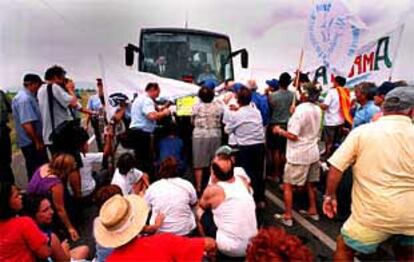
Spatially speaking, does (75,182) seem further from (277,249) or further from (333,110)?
(333,110)

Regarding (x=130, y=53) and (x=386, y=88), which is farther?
(x=130, y=53)

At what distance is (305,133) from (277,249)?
114 inches

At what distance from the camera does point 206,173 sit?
5.77 meters

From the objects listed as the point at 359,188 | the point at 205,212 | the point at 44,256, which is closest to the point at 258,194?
the point at 205,212

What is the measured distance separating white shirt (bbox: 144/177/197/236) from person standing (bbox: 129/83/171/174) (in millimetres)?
1888

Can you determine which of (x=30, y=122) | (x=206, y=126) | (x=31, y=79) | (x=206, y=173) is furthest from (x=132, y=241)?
(x=31, y=79)

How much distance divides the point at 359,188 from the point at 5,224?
7.26 feet

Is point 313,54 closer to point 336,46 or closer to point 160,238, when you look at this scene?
point 336,46

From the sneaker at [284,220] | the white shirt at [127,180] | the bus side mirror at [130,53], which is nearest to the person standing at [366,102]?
the sneaker at [284,220]

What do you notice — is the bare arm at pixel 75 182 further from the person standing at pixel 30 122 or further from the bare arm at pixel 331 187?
the bare arm at pixel 331 187

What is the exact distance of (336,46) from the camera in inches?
207

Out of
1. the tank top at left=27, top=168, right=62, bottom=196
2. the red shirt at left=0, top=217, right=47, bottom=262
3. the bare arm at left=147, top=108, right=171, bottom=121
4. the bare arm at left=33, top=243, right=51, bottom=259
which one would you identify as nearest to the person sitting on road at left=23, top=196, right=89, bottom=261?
the bare arm at left=33, top=243, right=51, bottom=259

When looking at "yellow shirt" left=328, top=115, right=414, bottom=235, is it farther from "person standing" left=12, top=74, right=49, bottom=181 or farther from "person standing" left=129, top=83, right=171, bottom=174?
"person standing" left=12, top=74, right=49, bottom=181

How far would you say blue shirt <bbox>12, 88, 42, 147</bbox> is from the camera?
512cm
